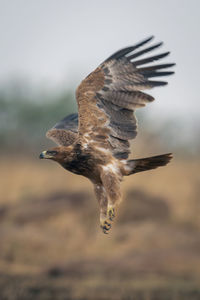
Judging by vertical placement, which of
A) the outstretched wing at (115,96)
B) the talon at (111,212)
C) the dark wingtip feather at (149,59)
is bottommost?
the talon at (111,212)

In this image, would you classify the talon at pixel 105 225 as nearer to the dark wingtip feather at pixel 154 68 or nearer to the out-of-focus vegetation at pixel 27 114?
the dark wingtip feather at pixel 154 68

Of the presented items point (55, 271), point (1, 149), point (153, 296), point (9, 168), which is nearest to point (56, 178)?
point (9, 168)

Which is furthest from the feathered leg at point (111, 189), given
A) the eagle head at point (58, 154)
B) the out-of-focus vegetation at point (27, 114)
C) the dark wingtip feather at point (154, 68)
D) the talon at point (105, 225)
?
the out-of-focus vegetation at point (27, 114)

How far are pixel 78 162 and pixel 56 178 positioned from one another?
51.1 ft

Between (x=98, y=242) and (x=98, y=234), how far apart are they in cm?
31

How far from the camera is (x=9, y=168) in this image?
27078 mm

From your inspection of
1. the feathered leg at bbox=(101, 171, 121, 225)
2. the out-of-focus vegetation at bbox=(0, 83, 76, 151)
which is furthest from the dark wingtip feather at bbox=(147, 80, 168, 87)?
the out-of-focus vegetation at bbox=(0, 83, 76, 151)

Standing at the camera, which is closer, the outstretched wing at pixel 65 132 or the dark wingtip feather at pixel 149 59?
the dark wingtip feather at pixel 149 59

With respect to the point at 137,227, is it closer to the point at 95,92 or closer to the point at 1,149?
the point at 95,92

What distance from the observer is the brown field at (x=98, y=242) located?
52.0 feet

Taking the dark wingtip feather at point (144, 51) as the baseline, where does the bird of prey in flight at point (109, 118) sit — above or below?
below

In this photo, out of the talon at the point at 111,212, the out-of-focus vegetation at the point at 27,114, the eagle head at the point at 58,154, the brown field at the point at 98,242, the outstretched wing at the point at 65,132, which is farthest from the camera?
the out-of-focus vegetation at the point at 27,114

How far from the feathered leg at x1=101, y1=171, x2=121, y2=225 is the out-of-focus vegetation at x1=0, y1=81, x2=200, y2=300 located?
4796mm

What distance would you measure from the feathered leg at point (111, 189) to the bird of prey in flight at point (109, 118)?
1cm
